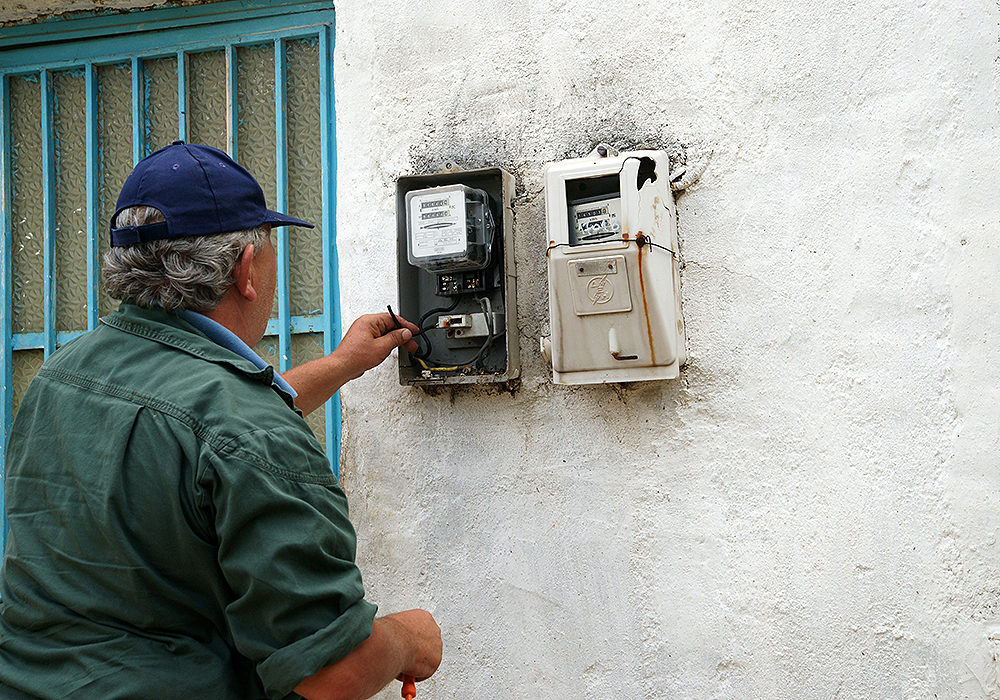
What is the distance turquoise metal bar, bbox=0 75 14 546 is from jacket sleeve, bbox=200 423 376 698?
1586 mm

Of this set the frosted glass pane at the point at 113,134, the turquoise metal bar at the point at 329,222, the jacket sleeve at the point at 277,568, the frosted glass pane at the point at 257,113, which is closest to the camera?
the jacket sleeve at the point at 277,568

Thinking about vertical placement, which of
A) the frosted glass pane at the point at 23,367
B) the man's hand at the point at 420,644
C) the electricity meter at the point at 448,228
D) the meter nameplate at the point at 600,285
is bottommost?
the man's hand at the point at 420,644

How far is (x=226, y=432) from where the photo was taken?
1.26m

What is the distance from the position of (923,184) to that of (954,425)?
0.48 meters

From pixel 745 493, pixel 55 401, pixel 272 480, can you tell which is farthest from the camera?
pixel 745 493

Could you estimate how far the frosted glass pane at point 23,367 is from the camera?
8.28 ft

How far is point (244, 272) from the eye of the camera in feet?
4.93

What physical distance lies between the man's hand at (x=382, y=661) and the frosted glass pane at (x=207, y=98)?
152cm

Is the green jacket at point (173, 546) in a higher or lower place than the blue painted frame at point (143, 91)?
lower

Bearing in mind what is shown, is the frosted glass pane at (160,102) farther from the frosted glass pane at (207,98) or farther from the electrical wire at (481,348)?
the electrical wire at (481,348)

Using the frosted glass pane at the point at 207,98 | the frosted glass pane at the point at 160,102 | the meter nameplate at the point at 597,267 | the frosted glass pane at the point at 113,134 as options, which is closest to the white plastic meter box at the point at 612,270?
the meter nameplate at the point at 597,267

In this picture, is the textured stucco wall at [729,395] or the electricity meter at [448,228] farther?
the electricity meter at [448,228]

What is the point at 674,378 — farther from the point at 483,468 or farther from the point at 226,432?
the point at 226,432

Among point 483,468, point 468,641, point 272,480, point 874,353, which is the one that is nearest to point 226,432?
point 272,480
